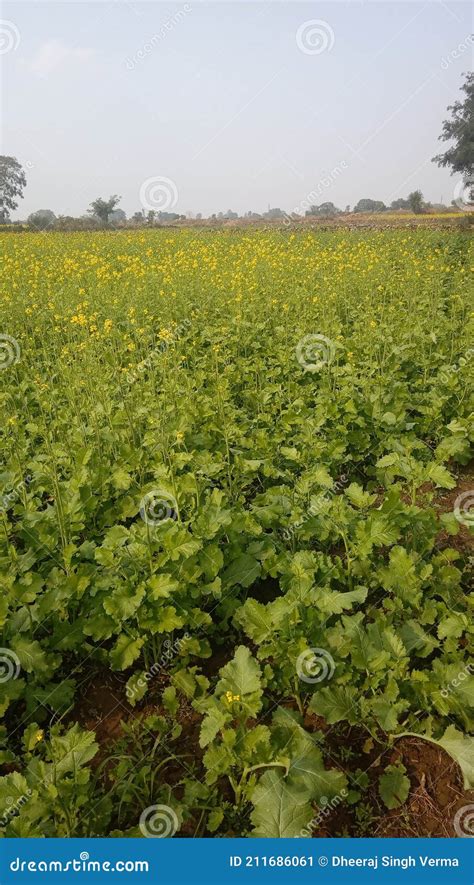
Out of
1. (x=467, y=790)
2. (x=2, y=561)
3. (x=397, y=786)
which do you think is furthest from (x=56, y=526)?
(x=467, y=790)

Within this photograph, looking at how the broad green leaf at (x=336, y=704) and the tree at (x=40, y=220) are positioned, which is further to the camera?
the tree at (x=40, y=220)

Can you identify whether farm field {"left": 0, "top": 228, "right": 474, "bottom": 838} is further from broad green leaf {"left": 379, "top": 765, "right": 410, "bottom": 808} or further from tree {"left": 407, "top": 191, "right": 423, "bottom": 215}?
tree {"left": 407, "top": 191, "right": 423, "bottom": 215}

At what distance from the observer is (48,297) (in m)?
9.47

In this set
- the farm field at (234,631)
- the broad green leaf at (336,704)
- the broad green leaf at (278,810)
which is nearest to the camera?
the broad green leaf at (278,810)

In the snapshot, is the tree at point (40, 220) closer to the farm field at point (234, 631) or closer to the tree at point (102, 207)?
the tree at point (102, 207)

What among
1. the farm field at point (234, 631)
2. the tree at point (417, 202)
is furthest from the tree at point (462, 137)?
the farm field at point (234, 631)

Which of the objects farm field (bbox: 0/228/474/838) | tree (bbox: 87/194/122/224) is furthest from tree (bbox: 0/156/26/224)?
farm field (bbox: 0/228/474/838)

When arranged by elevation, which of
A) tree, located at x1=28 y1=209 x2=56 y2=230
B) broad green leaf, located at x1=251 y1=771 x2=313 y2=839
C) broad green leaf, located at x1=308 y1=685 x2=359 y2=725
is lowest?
broad green leaf, located at x1=251 y1=771 x2=313 y2=839

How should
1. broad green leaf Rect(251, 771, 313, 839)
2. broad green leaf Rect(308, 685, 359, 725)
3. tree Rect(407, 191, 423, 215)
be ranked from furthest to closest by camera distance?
tree Rect(407, 191, 423, 215), broad green leaf Rect(308, 685, 359, 725), broad green leaf Rect(251, 771, 313, 839)

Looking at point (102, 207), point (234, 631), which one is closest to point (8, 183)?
point (102, 207)

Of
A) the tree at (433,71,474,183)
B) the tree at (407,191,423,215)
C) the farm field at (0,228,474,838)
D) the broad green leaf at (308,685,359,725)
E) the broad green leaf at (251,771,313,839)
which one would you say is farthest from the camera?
the tree at (407,191,423,215)

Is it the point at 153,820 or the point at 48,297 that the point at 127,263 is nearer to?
the point at 48,297

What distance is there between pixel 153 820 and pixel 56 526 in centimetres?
177

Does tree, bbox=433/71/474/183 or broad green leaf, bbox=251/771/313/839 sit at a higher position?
tree, bbox=433/71/474/183
